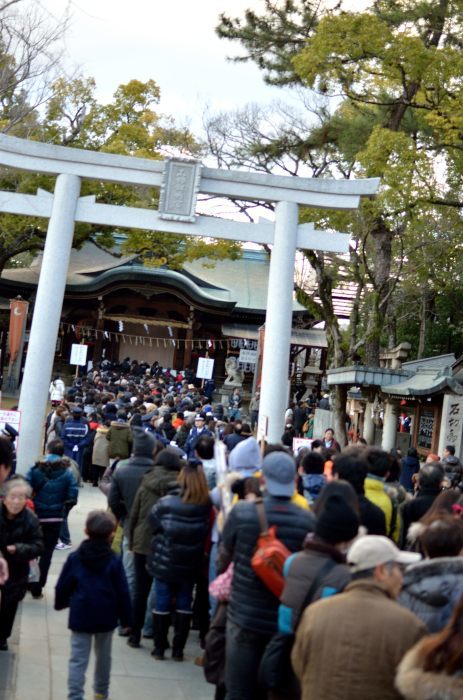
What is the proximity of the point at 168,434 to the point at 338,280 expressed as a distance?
17.1 metres

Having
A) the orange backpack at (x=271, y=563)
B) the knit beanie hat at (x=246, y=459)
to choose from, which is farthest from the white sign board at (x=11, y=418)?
the orange backpack at (x=271, y=563)

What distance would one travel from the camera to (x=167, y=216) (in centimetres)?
1341

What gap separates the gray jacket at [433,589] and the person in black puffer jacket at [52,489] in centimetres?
458

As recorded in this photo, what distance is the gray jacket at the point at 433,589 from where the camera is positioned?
396 centimetres

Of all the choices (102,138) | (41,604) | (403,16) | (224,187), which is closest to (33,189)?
(102,138)

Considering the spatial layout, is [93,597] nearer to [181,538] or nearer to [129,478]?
[181,538]

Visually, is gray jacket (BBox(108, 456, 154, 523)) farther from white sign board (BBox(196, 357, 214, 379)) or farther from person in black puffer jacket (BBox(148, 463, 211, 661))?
white sign board (BBox(196, 357, 214, 379))

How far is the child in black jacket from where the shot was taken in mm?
5543

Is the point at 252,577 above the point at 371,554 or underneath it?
underneath

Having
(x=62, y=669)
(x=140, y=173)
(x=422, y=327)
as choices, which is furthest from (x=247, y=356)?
(x=62, y=669)

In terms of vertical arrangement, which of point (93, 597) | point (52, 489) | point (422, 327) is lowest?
point (93, 597)

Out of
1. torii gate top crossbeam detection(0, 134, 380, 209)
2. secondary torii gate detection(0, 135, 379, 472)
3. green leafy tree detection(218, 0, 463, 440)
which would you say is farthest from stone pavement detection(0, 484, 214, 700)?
green leafy tree detection(218, 0, 463, 440)

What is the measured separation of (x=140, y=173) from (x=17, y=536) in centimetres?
841

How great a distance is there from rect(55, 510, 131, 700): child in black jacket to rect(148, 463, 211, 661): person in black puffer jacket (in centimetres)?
86
